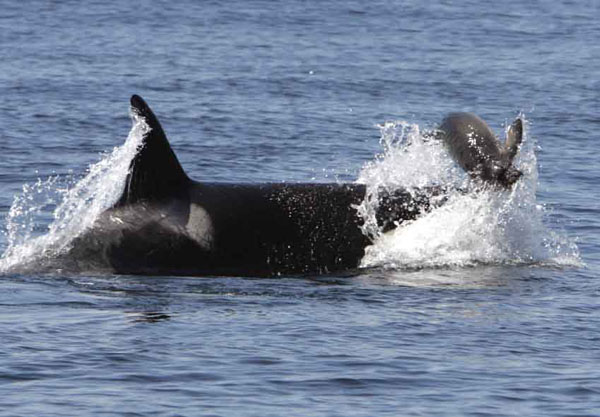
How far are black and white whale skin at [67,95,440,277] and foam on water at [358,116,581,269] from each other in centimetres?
23

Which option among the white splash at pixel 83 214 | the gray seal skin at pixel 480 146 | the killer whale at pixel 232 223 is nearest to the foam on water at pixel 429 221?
the white splash at pixel 83 214

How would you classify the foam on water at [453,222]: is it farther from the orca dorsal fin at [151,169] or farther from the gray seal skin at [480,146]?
the orca dorsal fin at [151,169]

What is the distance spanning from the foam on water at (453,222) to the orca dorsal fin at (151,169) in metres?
1.82

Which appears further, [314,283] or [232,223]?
[232,223]

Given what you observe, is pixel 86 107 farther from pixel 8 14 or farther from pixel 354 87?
pixel 8 14

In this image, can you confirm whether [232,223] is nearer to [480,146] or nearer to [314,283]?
[314,283]

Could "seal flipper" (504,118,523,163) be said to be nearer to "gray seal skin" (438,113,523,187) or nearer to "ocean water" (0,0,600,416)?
"gray seal skin" (438,113,523,187)

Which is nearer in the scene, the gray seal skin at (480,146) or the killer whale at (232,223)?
the gray seal skin at (480,146)

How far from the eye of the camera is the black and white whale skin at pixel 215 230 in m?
14.7

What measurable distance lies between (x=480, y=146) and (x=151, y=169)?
120 inches

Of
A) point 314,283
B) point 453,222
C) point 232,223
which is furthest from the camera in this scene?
point 453,222

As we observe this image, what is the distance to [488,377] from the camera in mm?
11320

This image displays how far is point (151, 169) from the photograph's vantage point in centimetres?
1458

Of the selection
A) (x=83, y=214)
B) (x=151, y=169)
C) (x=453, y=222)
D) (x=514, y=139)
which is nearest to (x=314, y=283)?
(x=453, y=222)
